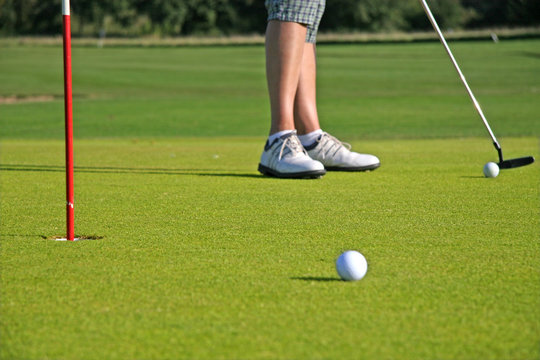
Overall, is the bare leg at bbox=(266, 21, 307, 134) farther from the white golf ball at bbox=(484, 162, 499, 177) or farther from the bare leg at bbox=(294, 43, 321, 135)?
the white golf ball at bbox=(484, 162, 499, 177)

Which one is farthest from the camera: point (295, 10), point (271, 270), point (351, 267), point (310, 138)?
point (310, 138)

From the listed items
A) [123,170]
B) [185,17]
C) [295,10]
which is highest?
[295,10]

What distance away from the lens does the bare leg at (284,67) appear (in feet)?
15.1

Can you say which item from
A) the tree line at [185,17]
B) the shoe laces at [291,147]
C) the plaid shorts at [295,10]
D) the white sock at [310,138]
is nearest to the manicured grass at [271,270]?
the shoe laces at [291,147]

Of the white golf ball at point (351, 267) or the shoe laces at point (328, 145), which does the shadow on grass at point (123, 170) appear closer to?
the shoe laces at point (328, 145)

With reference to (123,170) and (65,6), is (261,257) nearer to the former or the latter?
(65,6)

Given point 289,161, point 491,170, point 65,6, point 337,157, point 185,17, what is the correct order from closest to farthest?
point 65,6 → point 491,170 → point 289,161 → point 337,157 → point 185,17

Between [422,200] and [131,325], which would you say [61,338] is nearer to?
[131,325]

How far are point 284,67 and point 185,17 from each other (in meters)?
59.8

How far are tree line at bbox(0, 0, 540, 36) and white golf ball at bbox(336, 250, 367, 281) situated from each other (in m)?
59.1

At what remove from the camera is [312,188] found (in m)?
3.98

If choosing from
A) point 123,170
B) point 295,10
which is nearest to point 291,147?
point 295,10

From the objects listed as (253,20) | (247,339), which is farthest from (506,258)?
(253,20)

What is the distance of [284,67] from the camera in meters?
4.62
